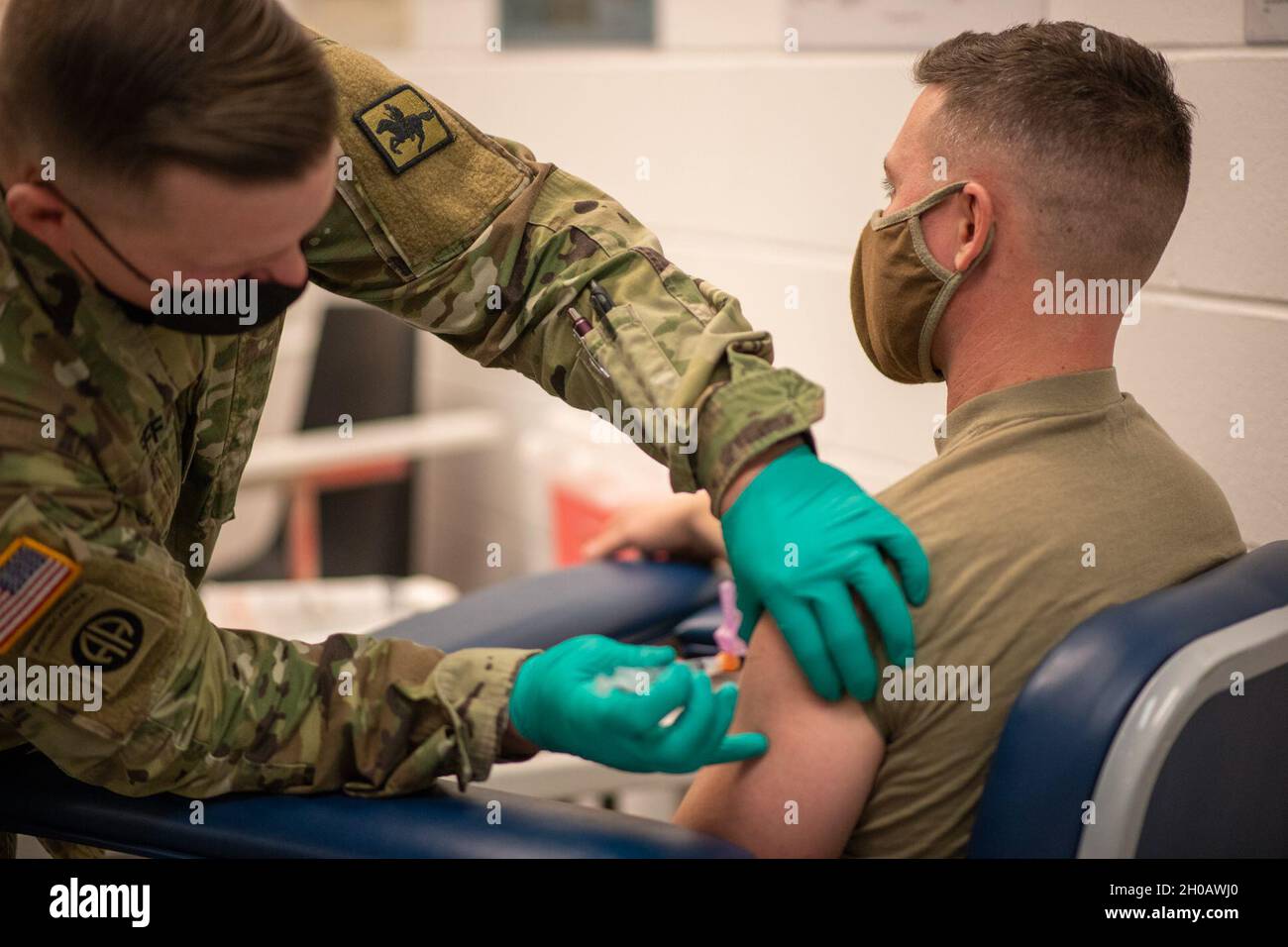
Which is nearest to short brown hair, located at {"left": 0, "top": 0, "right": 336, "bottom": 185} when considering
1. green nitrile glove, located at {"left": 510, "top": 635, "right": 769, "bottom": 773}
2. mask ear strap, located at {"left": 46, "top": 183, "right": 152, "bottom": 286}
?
mask ear strap, located at {"left": 46, "top": 183, "right": 152, "bottom": 286}

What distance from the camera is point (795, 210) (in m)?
2.22

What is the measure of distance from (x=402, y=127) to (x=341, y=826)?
665 mm

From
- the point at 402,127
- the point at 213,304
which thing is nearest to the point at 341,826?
the point at 213,304

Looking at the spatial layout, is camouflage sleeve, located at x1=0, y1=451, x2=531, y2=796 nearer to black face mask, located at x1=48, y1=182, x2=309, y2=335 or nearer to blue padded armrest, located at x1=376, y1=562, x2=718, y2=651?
black face mask, located at x1=48, y1=182, x2=309, y2=335

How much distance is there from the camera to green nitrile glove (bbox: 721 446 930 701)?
3.51 feet

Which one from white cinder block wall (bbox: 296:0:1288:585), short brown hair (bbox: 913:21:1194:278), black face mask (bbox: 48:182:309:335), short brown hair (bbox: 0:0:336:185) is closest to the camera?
short brown hair (bbox: 0:0:336:185)

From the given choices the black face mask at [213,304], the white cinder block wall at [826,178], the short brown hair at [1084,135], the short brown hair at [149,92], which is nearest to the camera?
the short brown hair at [149,92]

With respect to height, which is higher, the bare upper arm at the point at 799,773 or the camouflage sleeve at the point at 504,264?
the camouflage sleeve at the point at 504,264

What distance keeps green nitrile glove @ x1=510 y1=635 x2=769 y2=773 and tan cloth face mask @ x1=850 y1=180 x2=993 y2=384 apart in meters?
0.42

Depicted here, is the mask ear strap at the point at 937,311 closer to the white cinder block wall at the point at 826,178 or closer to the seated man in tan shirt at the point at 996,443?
the seated man in tan shirt at the point at 996,443

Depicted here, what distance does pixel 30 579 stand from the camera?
1004 mm

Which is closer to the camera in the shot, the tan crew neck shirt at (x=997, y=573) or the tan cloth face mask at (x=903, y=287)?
the tan crew neck shirt at (x=997, y=573)

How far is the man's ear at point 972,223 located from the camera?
Answer: 1.21m

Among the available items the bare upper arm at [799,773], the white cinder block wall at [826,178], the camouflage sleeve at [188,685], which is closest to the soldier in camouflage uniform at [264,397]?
the camouflage sleeve at [188,685]
